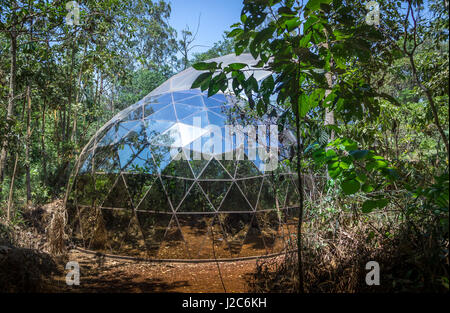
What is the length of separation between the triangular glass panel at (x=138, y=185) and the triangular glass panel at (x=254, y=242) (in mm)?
3197

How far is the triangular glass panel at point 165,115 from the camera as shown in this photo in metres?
8.46

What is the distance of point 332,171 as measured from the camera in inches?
75.5

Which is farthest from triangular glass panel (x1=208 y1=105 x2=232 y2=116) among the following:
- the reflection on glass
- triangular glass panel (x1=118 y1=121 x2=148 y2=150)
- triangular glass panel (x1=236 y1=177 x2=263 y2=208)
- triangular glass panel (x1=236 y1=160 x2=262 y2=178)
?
triangular glass panel (x1=118 y1=121 x2=148 y2=150)

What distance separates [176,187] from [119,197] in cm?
177

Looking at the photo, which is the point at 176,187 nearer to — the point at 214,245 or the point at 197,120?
the point at 214,245

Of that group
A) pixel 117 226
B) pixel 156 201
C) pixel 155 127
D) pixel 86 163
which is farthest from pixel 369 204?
pixel 86 163

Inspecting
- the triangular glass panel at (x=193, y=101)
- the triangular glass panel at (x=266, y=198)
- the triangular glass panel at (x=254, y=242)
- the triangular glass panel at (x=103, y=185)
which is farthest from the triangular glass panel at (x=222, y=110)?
the triangular glass panel at (x=103, y=185)

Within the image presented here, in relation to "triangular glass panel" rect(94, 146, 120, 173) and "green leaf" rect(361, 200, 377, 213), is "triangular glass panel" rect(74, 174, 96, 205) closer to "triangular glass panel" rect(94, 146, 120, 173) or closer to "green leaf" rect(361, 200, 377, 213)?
"triangular glass panel" rect(94, 146, 120, 173)

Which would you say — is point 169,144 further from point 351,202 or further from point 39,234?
point 351,202

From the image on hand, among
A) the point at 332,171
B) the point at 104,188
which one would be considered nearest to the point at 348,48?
the point at 332,171

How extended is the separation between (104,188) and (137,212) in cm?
145

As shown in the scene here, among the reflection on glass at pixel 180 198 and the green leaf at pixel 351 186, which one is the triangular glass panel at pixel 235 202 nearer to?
the reflection on glass at pixel 180 198

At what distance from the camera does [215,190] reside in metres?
7.39

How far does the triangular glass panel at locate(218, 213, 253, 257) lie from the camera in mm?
7207
